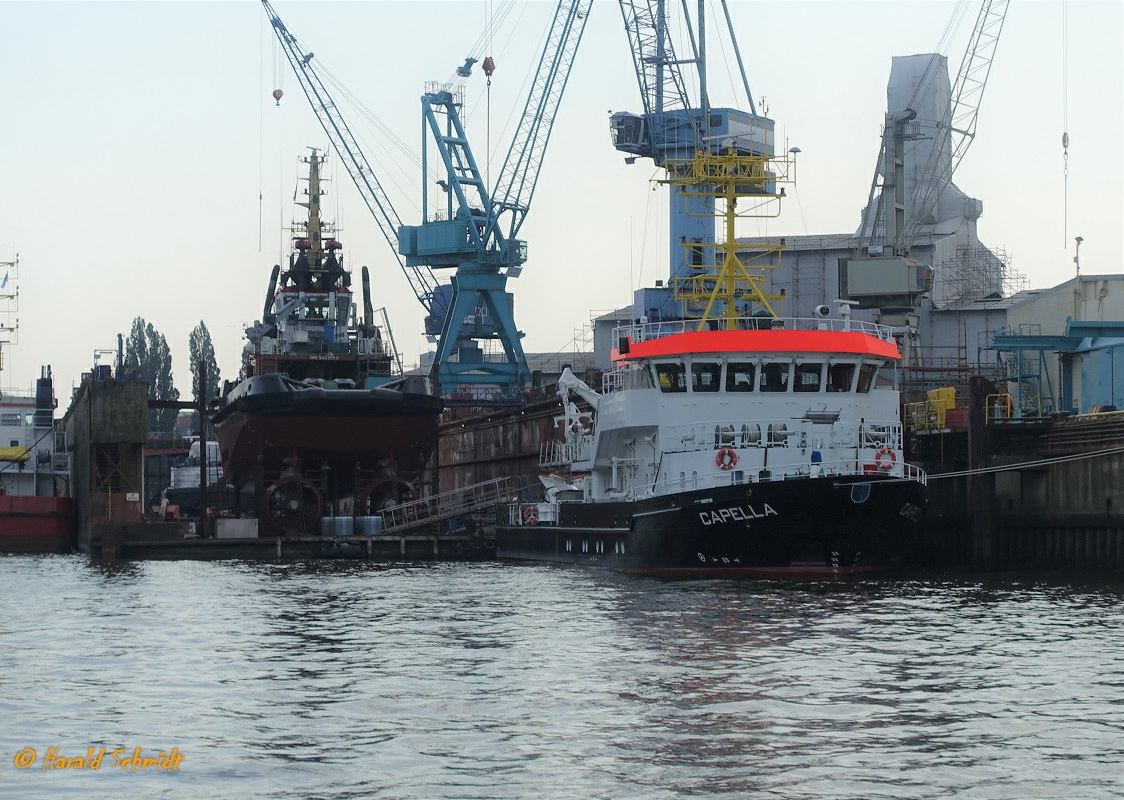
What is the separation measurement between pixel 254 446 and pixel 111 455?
16.8 ft

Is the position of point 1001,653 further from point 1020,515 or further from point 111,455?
point 111,455

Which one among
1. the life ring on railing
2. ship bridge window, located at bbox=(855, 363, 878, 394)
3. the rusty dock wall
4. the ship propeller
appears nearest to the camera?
the life ring on railing

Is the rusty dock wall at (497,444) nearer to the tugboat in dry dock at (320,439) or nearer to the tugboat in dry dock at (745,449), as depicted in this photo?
the tugboat in dry dock at (320,439)

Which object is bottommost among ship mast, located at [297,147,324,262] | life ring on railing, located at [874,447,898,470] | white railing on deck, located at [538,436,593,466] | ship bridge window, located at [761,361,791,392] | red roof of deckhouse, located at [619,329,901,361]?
life ring on railing, located at [874,447,898,470]

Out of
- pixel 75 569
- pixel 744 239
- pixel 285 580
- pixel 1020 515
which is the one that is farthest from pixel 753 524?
pixel 744 239

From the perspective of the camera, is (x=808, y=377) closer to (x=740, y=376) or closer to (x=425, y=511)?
(x=740, y=376)

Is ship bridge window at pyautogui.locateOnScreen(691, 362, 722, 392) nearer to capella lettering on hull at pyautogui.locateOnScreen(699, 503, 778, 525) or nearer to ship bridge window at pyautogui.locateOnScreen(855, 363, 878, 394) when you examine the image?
ship bridge window at pyautogui.locateOnScreen(855, 363, 878, 394)

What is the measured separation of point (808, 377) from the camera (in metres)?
38.6

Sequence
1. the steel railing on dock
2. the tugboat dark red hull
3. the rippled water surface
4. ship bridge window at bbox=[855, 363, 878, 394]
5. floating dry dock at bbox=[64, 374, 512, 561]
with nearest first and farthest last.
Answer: the rippled water surface < ship bridge window at bbox=[855, 363, 878, 394] < floating dry dock at bbox=[64, 374, 512, 561] < the steel railing on dock < the tugboat dark red hull

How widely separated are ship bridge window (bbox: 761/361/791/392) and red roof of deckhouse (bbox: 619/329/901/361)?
645 mm

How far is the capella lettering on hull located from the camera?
35219 millimetres

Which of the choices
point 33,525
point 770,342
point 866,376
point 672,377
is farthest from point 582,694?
point 33,525

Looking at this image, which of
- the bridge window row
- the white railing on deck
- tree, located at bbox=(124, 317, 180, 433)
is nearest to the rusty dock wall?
the white railing on deck

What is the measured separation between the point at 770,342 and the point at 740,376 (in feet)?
4.08
